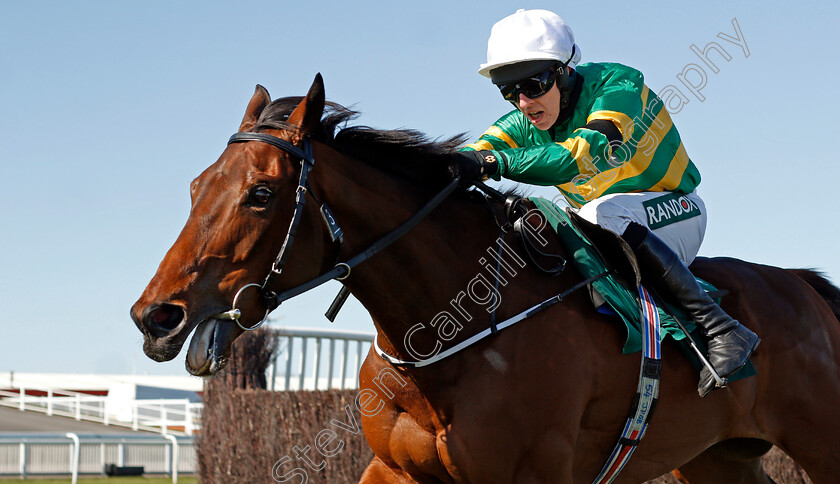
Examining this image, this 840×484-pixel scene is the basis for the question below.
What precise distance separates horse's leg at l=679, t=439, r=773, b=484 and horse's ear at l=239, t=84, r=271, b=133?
263cm

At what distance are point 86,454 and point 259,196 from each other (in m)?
13.4

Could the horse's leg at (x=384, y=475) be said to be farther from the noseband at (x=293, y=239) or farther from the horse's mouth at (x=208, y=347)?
the horse's mouth at (x=208, y=347)

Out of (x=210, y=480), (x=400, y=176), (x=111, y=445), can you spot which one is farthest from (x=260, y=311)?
(x=111, y=445)

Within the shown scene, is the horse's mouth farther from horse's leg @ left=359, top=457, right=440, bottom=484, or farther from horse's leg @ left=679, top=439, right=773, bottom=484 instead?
horse's leg @ left=679, top=439, right=773, bottom=484

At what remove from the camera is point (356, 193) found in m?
3.01

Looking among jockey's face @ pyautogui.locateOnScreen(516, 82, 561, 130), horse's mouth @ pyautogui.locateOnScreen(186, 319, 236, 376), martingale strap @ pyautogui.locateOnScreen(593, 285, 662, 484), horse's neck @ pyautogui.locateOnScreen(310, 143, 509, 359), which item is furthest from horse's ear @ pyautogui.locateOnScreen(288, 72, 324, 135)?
martingale strap @ pyautogui.locateOnScreen(593, 285, 662, 484)

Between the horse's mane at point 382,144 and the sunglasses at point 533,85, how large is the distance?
0.43m

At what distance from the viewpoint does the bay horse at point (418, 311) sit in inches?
105

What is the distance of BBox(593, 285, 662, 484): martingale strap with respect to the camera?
3297 mm

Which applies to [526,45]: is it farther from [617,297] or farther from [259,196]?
[259,196]

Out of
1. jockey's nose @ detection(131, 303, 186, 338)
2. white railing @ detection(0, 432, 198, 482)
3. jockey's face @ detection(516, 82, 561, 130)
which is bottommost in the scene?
white railing @ detection(0, 432, 198, 482)

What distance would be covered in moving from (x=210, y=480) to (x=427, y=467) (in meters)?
6.77

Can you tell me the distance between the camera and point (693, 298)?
138 inches

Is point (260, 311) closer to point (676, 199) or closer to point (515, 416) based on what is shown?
point (515, 416)
